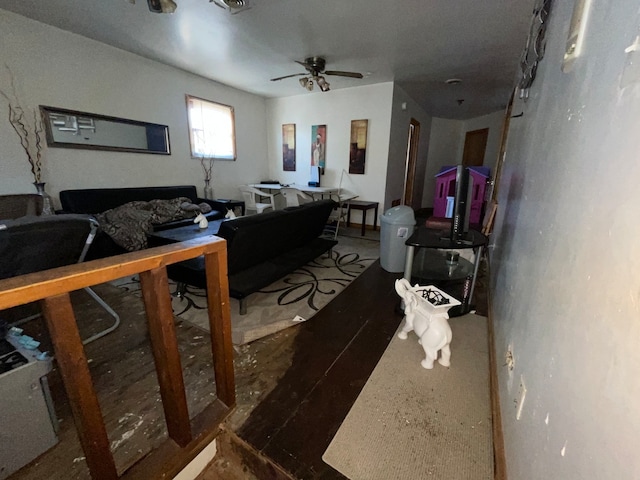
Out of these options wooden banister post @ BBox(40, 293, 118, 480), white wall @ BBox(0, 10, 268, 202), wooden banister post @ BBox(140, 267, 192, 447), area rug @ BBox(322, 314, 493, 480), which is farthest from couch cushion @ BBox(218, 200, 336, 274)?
white wall @ BBox(0, 10, 268, 202)

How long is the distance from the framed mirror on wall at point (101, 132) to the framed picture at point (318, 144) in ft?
8.29

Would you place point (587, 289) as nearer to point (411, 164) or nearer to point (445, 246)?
point (445, 246)

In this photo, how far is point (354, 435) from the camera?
3.55 ft

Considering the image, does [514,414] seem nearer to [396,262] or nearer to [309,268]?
[396,262]

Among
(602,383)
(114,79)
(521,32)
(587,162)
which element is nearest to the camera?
(602,383)

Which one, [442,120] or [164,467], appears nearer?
[164,467]

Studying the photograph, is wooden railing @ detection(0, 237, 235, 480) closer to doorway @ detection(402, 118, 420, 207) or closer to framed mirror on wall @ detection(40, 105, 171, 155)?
framed mirror on wall @ detection(40, 105, 171, 155)

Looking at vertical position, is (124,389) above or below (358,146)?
below

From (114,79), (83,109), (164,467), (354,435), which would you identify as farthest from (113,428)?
(114,79)

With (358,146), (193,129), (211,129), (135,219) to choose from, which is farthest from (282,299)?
(211,129)

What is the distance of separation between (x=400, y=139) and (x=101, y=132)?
15.3 feet

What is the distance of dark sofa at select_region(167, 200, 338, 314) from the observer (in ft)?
5.98

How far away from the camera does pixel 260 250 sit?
2.11 meters

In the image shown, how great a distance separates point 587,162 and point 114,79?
4.73 m
